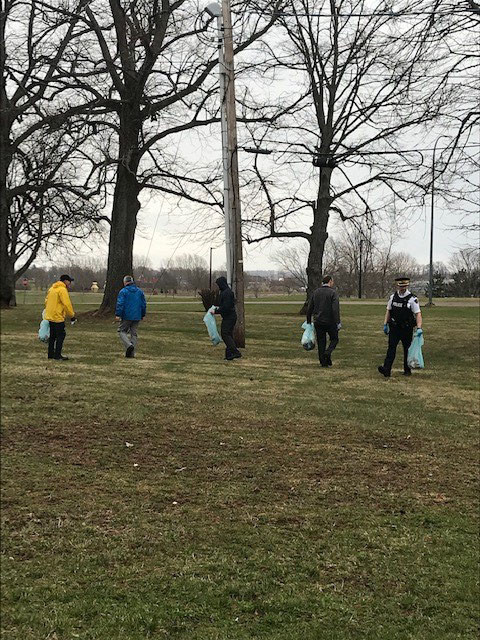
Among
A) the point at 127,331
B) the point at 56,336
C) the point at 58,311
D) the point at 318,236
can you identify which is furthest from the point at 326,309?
the point at 318,236

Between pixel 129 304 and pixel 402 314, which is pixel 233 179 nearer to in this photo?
pixel 129 304

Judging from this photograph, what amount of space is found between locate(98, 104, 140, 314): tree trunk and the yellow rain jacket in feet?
30.7

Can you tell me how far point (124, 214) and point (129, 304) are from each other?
970 cm

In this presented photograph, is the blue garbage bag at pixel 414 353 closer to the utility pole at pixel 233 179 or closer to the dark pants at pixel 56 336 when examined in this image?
the utility pole at pixel 233 179

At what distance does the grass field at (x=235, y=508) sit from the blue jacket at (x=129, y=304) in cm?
184

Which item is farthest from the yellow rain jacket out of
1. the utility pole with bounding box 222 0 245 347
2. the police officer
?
the police officer

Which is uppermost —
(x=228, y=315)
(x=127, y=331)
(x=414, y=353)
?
(x=228, y=315)

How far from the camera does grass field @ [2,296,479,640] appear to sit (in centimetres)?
401

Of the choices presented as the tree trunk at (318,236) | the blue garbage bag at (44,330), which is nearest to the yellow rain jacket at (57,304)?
the blue garbage bag at (44,330)

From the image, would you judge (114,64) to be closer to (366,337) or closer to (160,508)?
(366,337)

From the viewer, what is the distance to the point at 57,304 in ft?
39.1

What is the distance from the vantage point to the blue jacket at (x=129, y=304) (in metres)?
12.5

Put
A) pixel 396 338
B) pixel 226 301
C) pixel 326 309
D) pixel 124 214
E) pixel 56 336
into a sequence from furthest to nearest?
pixel 124 214 → pixel 226 301 → pixel 326 309 → pixel 56 336 → pixel 396 338

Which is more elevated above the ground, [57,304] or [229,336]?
[57,304]
